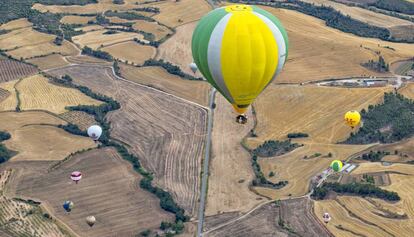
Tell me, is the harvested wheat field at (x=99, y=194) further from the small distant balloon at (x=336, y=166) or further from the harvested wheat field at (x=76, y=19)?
the harvested wheat field at (x=76, y=19)

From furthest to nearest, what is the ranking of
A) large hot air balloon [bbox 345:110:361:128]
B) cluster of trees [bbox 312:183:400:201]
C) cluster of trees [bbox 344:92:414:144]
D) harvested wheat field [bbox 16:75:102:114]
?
1. harvested wheat field [bbox 16:75:102:114]
2. cluster of trees [bbox 344:92:414:144]
3. large hot air balloon [bbox 345:110:361:128]
4. cluster of trees [bbox 312:183:400:201]

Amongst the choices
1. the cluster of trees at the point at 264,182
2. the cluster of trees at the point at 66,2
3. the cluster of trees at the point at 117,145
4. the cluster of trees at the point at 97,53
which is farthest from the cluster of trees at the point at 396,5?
the cluster of trees at the point at 264,182

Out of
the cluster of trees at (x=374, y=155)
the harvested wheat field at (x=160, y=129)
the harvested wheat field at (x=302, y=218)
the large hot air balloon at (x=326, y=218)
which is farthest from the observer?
the cluster of trees at (x=374, y=155)

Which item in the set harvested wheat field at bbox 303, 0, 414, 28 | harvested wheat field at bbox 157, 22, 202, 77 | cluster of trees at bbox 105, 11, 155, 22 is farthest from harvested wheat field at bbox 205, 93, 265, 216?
harvested wheat field at bbox 303, 0, 414, 28

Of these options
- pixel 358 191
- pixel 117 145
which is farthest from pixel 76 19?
pixel 358 191

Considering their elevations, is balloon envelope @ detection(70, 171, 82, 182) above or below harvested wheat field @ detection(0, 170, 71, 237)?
above

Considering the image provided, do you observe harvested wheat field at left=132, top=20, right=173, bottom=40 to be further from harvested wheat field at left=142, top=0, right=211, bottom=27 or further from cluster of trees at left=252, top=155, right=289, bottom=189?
cluster of trees at left=252, top=155, right=289, bottom=189

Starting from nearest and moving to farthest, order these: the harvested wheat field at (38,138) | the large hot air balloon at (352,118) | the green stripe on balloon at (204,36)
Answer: the green stripe on balloon at (204,36)
the harvested wheat field at (38,138)
the large hot air balloon at (352,118)
